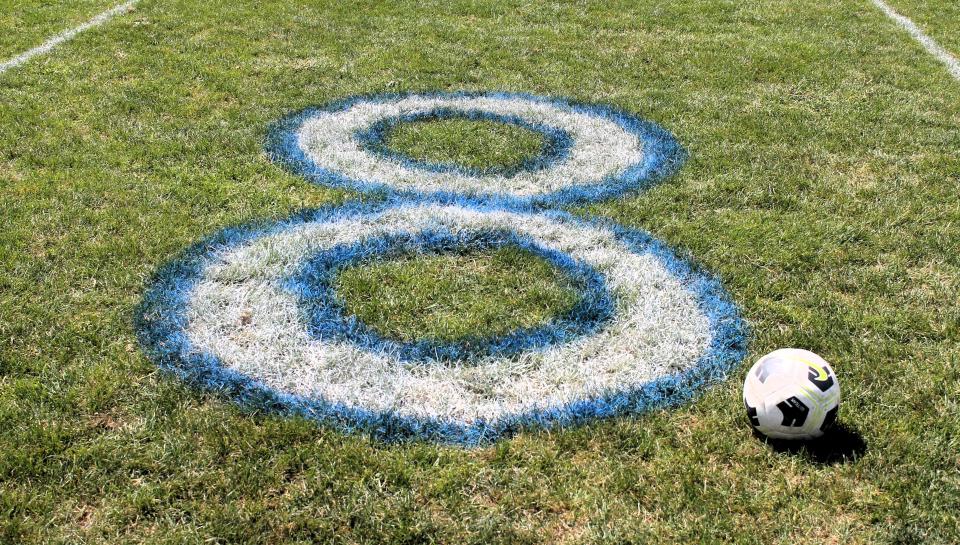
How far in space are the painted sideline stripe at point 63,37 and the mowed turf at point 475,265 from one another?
222 mm

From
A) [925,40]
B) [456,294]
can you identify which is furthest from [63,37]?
[925,40]

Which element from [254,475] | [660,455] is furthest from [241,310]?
[660,455]

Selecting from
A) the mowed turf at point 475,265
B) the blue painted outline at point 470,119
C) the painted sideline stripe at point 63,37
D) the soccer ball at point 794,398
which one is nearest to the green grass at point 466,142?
the blue painted outline at point 470,119

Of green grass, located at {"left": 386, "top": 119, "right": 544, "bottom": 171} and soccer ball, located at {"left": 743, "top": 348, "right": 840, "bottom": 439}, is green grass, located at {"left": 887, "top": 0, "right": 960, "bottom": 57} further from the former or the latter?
soccer ball, located at {"left": 743, "top": 348, "right": 840, "bottom": 439}

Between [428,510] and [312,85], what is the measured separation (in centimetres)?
557

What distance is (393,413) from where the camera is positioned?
3.62 m

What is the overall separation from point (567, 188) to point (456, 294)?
66.6 inches

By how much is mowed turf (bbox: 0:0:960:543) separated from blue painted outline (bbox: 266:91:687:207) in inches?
6.3

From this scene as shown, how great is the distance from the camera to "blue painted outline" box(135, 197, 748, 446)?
3.54 metres

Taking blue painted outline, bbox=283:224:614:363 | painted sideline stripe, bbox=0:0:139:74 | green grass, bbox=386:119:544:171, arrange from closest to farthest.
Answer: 1. blue painted outline, bbox=283:224:614:363
2. green grass, bbox=386:119:544:171
3. painted sideline stripe, bbox=0:0:139:74

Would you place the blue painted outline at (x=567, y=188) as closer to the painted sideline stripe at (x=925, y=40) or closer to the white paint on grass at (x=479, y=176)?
the white paint on grass at (x=479, y=176)

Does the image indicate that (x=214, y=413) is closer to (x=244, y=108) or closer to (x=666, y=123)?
(x=244, y=108)

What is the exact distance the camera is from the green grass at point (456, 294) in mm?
4254

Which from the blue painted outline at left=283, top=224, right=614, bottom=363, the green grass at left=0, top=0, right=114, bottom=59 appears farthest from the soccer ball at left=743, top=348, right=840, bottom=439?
the green grass at left=0, top=0, right=114, bottom=59
